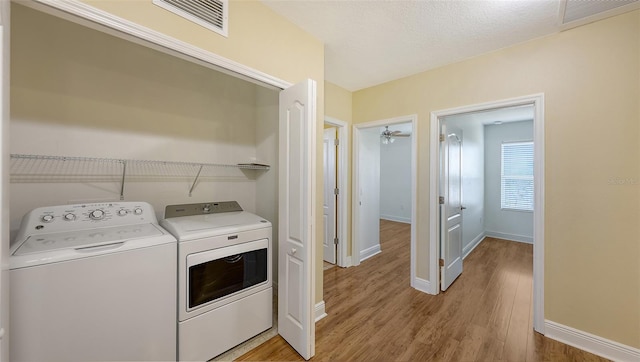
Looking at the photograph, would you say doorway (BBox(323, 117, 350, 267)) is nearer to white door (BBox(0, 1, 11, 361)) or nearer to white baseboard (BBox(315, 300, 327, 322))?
white baseboard (BBox(315, 300, 327, 322))

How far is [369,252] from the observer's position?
3922 mm

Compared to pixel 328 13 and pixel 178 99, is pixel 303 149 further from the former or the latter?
pixel 178 99

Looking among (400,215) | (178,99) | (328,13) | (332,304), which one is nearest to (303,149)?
(328,13)

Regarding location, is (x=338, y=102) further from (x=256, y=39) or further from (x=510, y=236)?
(x=510, y=236)

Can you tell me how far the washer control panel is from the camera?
140 centimetres

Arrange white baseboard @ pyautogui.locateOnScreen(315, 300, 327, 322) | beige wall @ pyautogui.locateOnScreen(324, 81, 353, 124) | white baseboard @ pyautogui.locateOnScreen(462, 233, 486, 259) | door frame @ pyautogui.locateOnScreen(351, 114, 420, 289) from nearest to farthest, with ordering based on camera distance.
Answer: white baseboard @ pyautogui.locateOnScreen(315, 300, 327, 322)
door frame @ pyautogui.locateOnScreen(351, 114, 420, 289)
beige wall @ pyautogui.locateOnScreen(324, 81, 353, 124)
white baseboard @ pyautogui.locateOnScreen(462, 233, 486, 259)

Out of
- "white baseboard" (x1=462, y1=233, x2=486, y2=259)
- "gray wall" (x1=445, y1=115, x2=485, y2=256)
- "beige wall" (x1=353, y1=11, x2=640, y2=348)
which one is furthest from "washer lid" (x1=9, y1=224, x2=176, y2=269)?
"white baseboard" (x1=462, y1=233, x2=486, y2=259)

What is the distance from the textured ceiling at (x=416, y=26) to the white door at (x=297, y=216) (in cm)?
67

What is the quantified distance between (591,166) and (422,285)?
1893 millimetres

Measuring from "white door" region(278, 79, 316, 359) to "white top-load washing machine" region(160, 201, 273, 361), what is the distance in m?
0.18

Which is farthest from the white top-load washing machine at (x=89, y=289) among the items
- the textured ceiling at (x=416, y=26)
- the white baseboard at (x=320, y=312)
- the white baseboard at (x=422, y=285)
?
the white baseboard at (x=422, y=285)

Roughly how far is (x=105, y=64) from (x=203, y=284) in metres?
1.91

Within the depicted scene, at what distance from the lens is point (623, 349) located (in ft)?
5.66

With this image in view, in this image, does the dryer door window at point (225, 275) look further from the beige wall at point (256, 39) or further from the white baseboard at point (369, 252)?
the white baseboard at point (369, 252)
